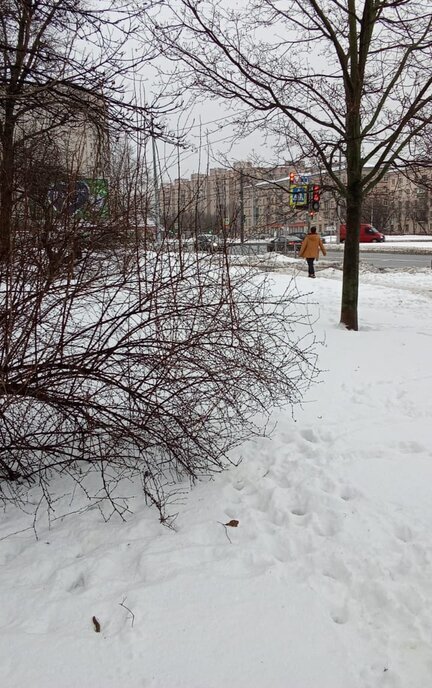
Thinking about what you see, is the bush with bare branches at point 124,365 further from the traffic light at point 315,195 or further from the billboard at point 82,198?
the traffic light at point 315,195

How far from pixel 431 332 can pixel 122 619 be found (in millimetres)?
6991

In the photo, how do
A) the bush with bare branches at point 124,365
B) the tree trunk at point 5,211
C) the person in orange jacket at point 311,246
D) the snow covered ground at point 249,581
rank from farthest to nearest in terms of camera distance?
the person in orange jacket at point 311,246
the bush with bare branches at point 124,365
the tree trunk at point 5,211
the snow covered ground at point 249,581

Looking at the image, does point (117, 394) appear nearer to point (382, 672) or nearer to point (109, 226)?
point (109, 226)

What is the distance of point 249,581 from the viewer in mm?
2488

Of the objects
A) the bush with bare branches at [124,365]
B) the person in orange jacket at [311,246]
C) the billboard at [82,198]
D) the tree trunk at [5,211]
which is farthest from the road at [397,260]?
the tree trunk at [5,211]

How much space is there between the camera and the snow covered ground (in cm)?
203

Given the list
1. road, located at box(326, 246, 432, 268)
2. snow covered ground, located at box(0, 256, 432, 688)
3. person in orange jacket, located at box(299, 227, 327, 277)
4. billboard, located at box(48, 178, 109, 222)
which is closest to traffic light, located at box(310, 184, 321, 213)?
snow covered ground, located at box(0, 256, 432, 688)

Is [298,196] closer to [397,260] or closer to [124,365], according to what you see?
[124,365]

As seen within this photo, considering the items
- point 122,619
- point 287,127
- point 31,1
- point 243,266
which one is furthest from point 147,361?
point 287,127

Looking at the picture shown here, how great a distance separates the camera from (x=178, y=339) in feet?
10.8

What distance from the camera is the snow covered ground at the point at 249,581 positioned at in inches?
79.8

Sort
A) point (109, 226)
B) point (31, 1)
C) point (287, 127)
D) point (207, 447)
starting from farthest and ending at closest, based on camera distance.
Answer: point (287, 127) < point (31, 1) < point (207, 447) < point (109, 226)

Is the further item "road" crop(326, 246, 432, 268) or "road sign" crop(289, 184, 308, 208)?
"road" crop(326, 246, 432, 268)

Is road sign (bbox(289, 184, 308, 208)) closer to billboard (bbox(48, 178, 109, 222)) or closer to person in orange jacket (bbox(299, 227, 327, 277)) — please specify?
billboard (bbox(48, 178, 109, 222))
